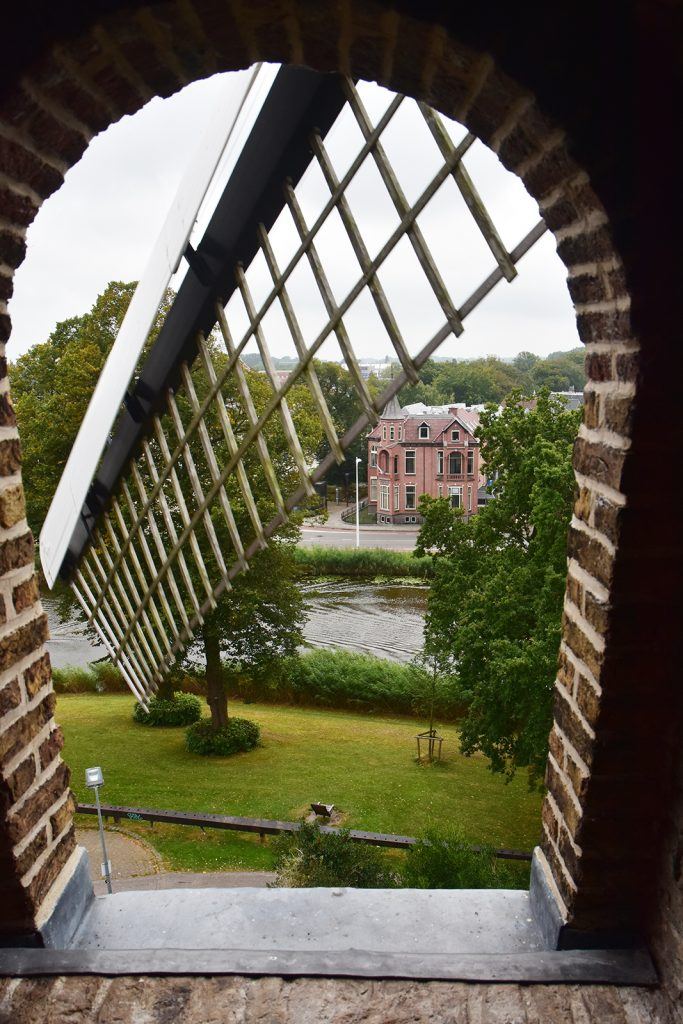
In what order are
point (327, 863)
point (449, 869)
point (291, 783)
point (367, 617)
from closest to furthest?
point (449, 869)
point (327, 863)
point (291, 783)
point (367, 617)

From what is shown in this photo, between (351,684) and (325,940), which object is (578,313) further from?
(351,684)

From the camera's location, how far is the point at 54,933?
6.01 feet

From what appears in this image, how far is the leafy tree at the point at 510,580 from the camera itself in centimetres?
939

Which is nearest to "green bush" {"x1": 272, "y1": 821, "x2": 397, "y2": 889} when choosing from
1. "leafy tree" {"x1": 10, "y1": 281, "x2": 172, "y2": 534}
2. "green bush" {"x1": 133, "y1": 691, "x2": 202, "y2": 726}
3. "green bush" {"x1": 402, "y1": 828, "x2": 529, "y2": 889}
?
"green bush" {"x1": 402, "y1": 828, "x2": 529, "y2": 889}

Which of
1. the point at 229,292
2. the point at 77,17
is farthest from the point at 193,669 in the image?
the point at 77,17

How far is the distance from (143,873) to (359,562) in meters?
21.2

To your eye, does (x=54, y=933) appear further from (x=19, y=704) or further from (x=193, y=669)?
(x=193, y=669)

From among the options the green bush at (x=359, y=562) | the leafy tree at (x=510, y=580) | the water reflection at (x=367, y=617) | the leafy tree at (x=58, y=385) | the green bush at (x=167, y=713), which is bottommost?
the water reflection at (x=367, y=617)

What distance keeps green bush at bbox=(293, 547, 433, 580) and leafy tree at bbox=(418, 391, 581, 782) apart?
17.8 meters

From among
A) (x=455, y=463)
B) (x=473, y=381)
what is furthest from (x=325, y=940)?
(x=473, y=381)

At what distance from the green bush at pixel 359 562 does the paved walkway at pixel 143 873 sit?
19301 millimetres

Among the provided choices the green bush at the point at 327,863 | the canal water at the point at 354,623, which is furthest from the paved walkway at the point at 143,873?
the canal water at the point at 354,623

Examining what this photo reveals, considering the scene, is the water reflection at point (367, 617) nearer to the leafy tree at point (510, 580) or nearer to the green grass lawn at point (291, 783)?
the green grass lawn at point (291, 783)

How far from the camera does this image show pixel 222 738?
1453 cm
